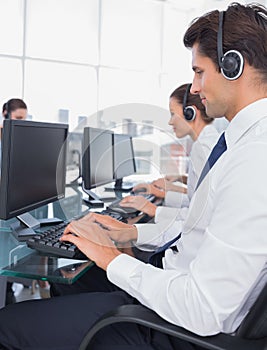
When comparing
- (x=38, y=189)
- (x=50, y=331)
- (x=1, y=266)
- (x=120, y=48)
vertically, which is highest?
(x=120, y=48)

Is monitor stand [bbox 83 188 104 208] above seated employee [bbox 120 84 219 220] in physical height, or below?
below

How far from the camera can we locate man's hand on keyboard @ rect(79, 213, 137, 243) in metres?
1.31

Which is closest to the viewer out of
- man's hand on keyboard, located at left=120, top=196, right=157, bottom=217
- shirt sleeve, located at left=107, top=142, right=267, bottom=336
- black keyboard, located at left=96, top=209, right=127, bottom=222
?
shirt sleeve, located at left=107, top=142, right=267, bottom=336

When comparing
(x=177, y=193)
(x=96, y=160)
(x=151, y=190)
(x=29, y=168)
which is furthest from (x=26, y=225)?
(x=177, y=193)

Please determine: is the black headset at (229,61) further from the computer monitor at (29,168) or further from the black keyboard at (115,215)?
the black keyboard at (115,215)

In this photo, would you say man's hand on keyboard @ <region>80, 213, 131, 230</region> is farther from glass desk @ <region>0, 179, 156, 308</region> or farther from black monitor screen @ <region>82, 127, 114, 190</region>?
black monitor screen @ <region>82, 127, 114, 190</region>

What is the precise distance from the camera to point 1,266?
1038 millimetres

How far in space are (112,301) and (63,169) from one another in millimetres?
729

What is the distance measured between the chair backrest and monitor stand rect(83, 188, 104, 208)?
4.16 feet

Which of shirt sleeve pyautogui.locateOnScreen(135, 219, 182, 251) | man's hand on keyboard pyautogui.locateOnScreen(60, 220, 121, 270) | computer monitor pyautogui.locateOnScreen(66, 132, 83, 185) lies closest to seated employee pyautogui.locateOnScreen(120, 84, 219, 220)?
shirt sleeve pyautogui.locateOnScreen(135, 219, 182, 251)

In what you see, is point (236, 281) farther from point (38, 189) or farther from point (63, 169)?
point (63, 169)

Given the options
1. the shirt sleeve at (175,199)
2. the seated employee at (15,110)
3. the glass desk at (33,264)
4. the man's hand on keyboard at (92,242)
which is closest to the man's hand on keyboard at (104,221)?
the man's hand on keyboard at (92,242)

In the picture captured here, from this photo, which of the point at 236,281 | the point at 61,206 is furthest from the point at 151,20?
the point at 236,281

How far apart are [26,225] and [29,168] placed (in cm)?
20
